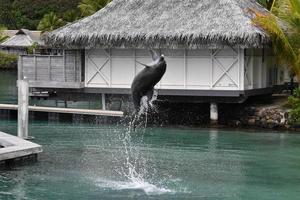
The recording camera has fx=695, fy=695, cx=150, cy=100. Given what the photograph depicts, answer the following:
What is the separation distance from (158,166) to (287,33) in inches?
351

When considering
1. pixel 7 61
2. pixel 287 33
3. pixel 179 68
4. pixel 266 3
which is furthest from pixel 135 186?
pixel 7 61

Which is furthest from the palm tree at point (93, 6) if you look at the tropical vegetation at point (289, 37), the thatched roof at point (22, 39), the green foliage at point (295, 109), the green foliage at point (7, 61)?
the green foliage at point (295, 109)

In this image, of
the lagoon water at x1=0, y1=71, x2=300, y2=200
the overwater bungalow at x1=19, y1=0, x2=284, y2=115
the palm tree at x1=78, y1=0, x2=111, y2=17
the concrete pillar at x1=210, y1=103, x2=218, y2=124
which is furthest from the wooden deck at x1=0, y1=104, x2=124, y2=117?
the palm tree at x1=78, y1=0, x2=111, y2=17

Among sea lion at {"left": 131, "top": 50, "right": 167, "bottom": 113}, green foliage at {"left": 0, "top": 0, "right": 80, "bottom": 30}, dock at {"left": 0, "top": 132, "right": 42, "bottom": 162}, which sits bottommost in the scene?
dock at {"left": 0, "top": 132, "right": 42, "bottom": 162}

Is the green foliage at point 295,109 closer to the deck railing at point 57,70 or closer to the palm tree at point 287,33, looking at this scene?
the palm tree at point 287,33

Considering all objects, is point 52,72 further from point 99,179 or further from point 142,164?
point 99,179

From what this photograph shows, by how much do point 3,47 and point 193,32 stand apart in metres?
43.8

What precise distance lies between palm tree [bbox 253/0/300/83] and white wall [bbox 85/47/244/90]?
1.19 m

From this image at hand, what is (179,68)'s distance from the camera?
22.5 meters

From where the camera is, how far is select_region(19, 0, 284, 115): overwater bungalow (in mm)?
21562

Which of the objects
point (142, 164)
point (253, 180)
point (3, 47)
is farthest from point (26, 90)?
point (3, 47)

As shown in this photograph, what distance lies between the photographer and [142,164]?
16219 millimetres

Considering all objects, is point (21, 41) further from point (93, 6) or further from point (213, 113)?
point (213, 113)

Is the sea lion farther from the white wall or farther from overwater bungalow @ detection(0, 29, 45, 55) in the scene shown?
overwater bungalow @ detection(0, 29, 45, 55)
